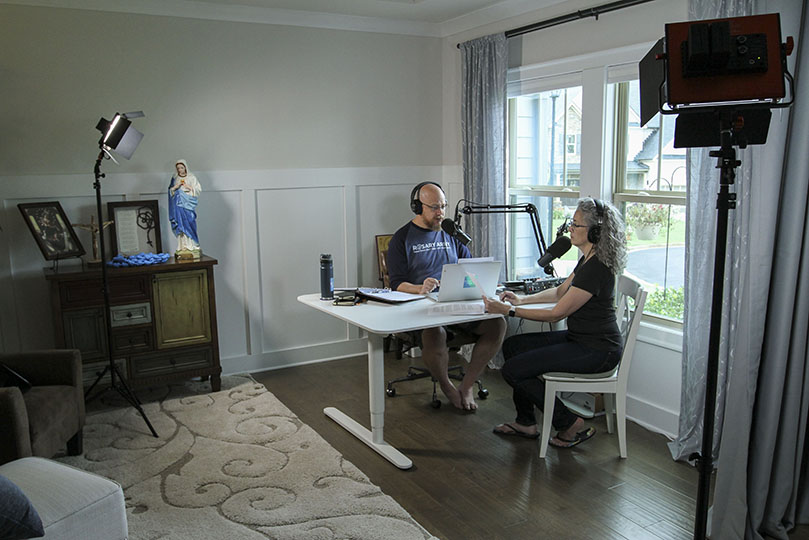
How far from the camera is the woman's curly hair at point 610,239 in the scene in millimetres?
3137

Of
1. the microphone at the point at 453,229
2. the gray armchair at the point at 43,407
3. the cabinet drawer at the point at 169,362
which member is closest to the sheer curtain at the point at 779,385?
the microphone at the point at 453,229

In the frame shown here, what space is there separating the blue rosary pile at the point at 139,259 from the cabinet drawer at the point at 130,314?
0.26 meters

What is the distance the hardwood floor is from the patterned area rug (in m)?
0.15

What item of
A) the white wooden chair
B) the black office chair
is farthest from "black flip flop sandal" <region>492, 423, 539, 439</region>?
the black office chair

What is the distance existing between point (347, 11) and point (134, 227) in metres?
2.07

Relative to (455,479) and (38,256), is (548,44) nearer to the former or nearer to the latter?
(455,479)

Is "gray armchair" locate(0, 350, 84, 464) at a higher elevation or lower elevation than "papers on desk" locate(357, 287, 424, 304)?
lower

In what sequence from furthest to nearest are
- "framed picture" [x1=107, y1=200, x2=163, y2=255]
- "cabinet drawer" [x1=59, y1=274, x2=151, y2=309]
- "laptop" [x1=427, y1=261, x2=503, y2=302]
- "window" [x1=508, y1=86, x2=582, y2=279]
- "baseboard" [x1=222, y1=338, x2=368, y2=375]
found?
"baseboard" [x1=222, y1=338, x2=368, y2=375], "window" [x1=508, y1=86, x2=582, y2=279], "framed picture" [x1=107, y1=200, x2=163, y2=255], "cabinet drawer" [x1=59, y1=274, x2=151, y2=309], "laptop" [x1=427, y1=261, x2=503, y2=302]

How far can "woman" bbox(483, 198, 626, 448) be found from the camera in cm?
314

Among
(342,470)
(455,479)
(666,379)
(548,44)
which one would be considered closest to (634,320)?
(666,379)

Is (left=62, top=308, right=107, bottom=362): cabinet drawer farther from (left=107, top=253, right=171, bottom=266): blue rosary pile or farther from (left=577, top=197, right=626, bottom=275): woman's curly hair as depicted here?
(left=577, top=197, right=626, bottom=275): woman's curly hair

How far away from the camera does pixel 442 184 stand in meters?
5.35

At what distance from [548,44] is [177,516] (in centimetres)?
338

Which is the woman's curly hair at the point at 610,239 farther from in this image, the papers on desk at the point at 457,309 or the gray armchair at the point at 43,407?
the gray armchair at the point at 43,407
